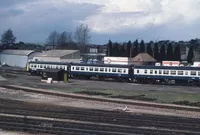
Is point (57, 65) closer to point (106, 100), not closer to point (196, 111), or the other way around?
point (106, 100)

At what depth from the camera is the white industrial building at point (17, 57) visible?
11731 centimetres

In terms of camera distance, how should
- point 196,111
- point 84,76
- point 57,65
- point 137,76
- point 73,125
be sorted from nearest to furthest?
1. point 73,125
2. point 196,111
3. point 137,76
4. point 84,76
5. point 57,65

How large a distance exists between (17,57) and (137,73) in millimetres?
70881

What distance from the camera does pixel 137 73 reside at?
59.4 metres

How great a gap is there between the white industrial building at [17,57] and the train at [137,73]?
49048mm

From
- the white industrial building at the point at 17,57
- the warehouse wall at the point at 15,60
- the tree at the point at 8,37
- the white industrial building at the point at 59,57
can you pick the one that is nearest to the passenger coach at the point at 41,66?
the white industrial building at the point at 59,57

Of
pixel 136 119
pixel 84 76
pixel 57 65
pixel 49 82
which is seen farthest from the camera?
pixel 57 65

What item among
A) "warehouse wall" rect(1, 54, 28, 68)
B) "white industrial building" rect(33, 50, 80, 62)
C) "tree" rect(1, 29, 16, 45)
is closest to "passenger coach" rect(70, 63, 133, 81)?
"white industrial building" rect(33, 50, 80, 62)

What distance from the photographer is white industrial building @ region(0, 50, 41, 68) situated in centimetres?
11731

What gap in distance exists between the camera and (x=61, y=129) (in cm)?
1538

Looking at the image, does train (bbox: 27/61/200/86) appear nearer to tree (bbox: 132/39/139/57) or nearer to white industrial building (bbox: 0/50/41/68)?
white industrial building (bbox: 0/50/41/68)

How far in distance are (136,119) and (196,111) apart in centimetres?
931

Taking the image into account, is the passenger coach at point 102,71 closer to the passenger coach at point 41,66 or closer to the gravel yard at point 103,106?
the passenger coach at point 41,66

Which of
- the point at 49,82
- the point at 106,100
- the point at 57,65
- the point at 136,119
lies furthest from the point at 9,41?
the point at 136,119
